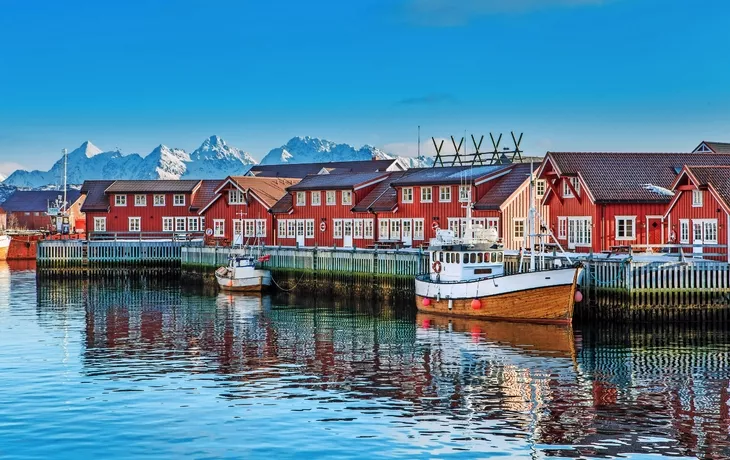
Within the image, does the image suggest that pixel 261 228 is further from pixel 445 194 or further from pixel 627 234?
pixel 627 234

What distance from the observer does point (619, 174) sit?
60688 millimetres

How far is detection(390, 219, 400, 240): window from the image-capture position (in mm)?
72938

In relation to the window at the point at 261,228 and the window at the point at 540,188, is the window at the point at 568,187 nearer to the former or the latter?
the window at the point at 540,188

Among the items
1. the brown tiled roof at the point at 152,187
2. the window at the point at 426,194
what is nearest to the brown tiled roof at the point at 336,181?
the window at the point at 426,194

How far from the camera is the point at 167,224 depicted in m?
99.3

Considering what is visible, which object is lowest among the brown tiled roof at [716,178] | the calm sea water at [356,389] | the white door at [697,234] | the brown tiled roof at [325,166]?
the calm sea water at [356,389]

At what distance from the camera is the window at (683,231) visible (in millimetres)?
53250

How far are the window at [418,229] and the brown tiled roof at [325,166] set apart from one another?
44.6 m

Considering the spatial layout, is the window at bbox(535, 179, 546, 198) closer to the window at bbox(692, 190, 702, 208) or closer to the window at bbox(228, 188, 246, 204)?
the window at bbox(692, 190, 702, 208)

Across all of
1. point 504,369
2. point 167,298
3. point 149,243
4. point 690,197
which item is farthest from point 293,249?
point 504,369

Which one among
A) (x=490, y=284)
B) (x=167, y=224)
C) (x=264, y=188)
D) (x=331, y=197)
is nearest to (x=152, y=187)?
(x=167, y=224)

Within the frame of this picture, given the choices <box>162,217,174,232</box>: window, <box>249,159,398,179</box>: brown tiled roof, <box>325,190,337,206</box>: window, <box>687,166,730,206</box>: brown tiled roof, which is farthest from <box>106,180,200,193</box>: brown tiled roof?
<box>687,166,730,206</box>: brown tiled roof

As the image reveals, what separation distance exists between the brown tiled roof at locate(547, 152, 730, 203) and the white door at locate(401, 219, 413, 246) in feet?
43.9

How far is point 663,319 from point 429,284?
11526 mm
